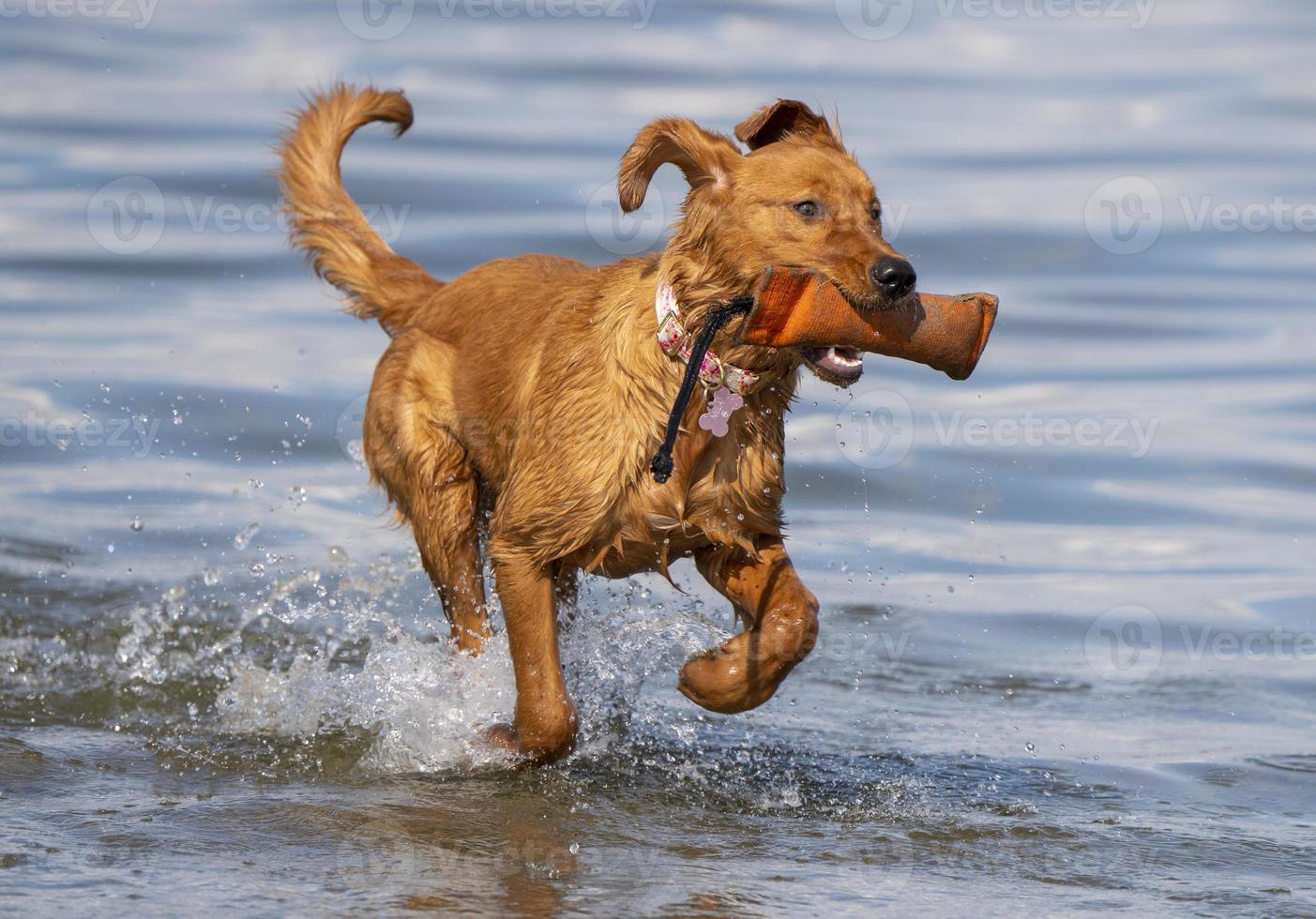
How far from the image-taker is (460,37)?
20.8 meters

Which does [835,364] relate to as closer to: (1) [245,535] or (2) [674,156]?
(2) [674,156]

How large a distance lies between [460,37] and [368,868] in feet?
56.9

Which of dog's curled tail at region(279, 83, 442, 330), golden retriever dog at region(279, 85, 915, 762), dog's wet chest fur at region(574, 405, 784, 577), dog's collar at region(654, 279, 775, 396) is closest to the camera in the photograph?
golden retriever dog at region(279, 85, 915, 762)

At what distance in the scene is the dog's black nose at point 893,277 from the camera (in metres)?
4.84

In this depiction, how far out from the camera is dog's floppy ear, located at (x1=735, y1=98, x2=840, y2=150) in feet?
17.7

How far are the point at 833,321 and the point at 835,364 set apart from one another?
0.15 metres

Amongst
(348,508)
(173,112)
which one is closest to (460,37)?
(173,112)

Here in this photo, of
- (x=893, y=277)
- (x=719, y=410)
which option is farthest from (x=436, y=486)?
(x=893, y=277)

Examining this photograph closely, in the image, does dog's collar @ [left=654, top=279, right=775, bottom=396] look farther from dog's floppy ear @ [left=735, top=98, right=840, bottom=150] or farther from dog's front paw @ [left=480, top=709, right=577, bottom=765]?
dog's front paw @ [left=480, top=709, right=577, bottom=765]

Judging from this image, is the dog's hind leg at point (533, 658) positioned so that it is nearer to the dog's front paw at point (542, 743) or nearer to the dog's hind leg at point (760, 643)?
the dog's front paw at point (542, 743)

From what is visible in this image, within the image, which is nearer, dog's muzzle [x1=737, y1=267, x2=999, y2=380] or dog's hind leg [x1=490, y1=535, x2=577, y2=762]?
dog's muzzle [x1=737, y1=267, x2=999, y2=380]

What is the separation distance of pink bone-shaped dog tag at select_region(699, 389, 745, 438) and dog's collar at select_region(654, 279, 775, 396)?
0.02 metres

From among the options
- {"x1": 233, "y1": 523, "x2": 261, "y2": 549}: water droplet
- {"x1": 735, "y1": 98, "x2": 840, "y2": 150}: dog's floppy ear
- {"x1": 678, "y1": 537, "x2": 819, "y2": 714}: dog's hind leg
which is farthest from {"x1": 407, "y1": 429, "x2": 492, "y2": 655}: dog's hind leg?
A: {"x1": 233, "y1": 523, "x2": 261, "y2": 549}: water droplet

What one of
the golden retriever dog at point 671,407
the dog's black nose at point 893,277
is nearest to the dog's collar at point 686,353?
the golden retriever dog at point 671,407
